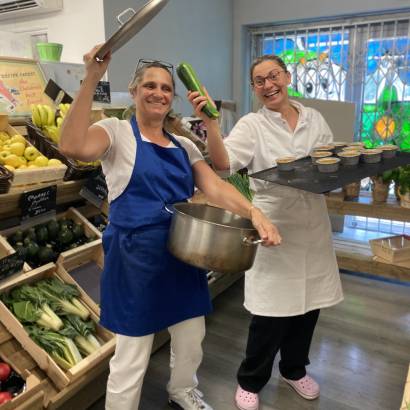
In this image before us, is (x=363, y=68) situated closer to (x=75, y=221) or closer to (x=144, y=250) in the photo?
(x=75, y=221)

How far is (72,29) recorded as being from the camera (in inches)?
122

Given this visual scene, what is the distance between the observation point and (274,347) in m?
1.77

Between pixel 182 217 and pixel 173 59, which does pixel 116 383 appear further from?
pixel 173 59

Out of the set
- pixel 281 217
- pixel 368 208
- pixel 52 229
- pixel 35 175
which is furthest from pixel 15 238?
pixel 368 208

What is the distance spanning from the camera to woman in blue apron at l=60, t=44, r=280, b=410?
52.6 inches

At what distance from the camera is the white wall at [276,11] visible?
3.52 m

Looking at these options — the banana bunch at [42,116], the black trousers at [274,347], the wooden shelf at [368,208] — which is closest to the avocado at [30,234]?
the banana bunch at [42,116]

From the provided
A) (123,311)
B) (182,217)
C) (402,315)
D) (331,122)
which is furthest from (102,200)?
(402,315)

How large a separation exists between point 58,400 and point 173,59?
2842mm

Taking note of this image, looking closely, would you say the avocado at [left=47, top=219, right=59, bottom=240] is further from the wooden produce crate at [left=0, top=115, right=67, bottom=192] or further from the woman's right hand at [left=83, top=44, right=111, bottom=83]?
the woman's right hand at [left=83, top=44, right=111, bottom=83]

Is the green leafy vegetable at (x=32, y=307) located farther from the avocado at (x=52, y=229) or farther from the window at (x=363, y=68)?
the window at (x=363, y=68)

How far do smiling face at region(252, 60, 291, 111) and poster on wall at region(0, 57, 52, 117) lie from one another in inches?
49.1

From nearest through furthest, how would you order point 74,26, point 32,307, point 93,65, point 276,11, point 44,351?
point 93,65, point 44,351, point 32,307, point 74,26, point 276,11

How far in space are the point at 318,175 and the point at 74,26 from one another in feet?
7.99
